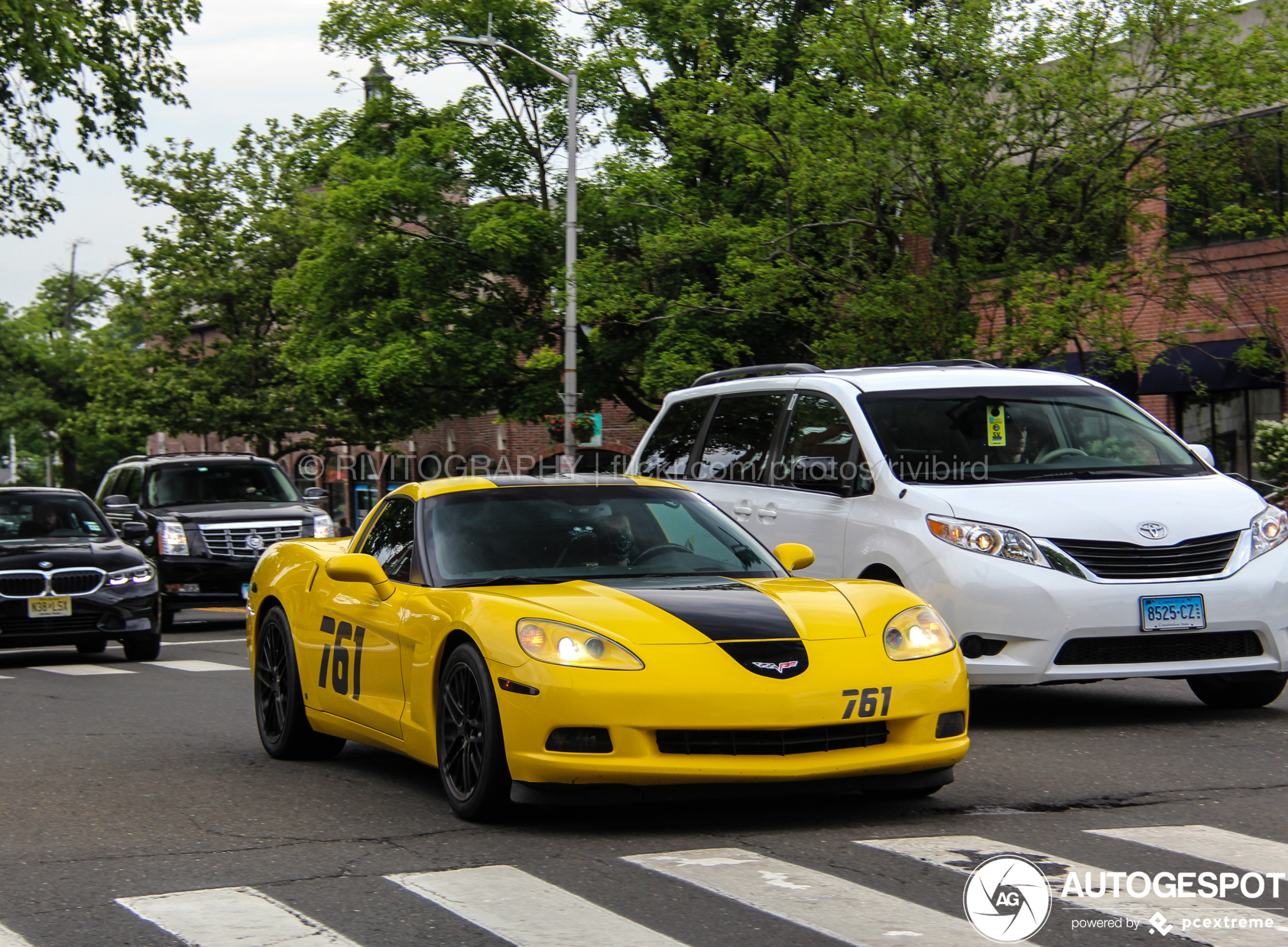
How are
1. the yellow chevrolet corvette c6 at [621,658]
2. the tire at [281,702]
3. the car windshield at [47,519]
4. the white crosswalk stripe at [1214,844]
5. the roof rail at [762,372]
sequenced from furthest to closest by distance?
1. the car windshield at [47,519]
2. the roof rail at [762,372]
3. the tire at [281,702]
4. the yellow chevrolet corvette c6 at [621,658]
5. the white crosswalk stripe at [1214,844]

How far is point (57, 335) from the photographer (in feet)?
218

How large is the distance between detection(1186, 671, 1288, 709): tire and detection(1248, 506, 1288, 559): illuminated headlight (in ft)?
2.57

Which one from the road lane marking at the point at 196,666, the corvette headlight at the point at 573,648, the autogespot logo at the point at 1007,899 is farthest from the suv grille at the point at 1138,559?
the road lane marking at the point at 196,666

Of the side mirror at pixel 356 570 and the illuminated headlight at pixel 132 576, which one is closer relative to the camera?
the side mirror at pixel 356 570

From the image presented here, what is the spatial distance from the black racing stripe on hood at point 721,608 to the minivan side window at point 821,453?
3044mm

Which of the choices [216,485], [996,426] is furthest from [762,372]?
[216,485]

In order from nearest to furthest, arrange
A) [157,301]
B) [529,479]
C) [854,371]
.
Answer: [529,479]
[854,371]
[157,301]

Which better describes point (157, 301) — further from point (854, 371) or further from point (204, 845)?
point (204, 845)

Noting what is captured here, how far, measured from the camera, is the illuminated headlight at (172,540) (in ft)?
63.0

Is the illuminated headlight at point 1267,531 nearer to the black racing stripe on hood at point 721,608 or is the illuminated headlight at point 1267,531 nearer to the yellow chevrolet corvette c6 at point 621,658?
the yellow chevrolet corvette c6 at point 621,658

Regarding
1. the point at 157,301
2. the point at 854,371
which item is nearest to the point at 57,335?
the point at 157,301

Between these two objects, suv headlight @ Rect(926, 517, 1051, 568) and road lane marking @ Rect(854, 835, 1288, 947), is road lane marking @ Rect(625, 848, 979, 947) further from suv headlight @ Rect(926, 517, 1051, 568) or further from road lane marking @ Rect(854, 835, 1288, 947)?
suv headlight @ Rect(926, 517, 1051, 568)

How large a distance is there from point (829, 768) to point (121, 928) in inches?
97.1

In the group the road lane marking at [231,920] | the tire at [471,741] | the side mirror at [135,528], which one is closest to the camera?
the road lane marking at [231,920]
